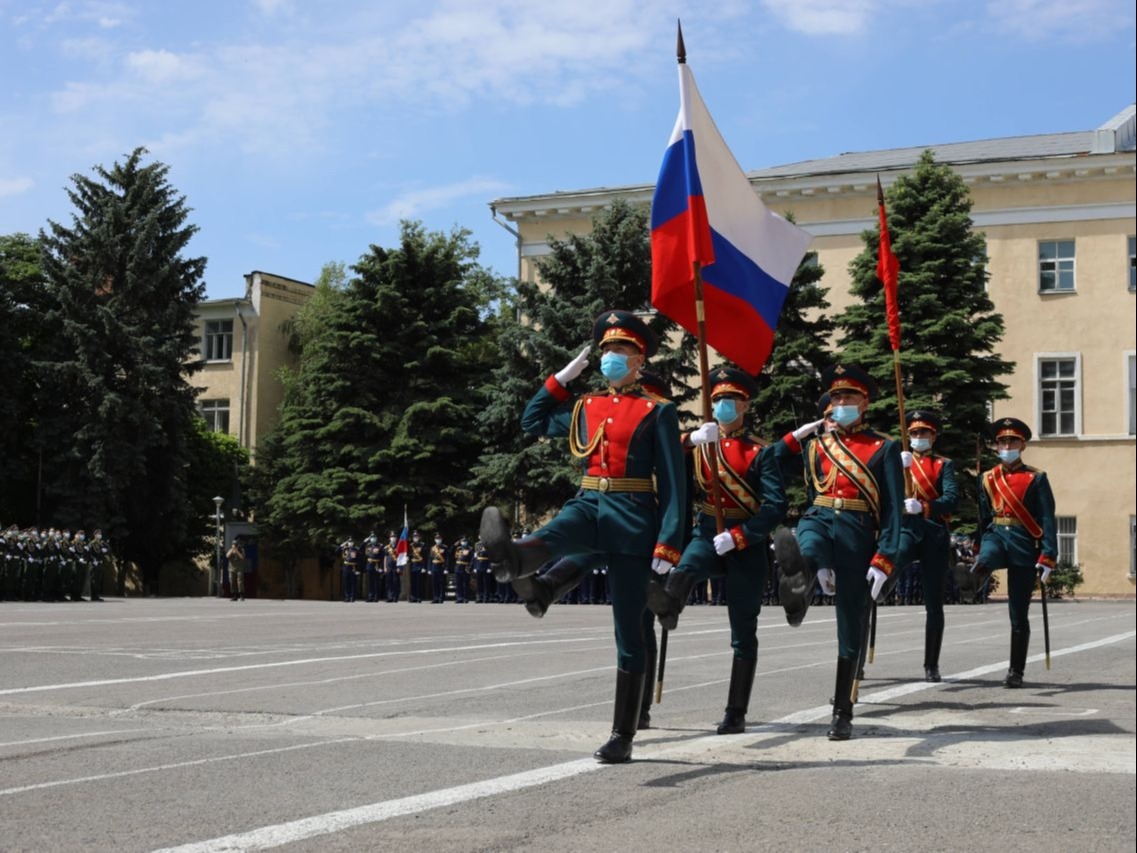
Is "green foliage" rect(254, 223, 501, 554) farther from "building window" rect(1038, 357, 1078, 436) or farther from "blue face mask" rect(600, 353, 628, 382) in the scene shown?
"blue face mask" rect(600, 353, 628, 382)

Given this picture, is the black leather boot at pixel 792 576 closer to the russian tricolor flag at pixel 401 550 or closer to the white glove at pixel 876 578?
the white glove at pixel 876 578

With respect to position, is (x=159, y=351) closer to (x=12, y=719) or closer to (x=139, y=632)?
(x=139, y=632)

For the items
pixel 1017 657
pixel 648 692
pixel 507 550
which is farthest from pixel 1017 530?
pixel 507 550

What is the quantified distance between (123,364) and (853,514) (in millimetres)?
44599

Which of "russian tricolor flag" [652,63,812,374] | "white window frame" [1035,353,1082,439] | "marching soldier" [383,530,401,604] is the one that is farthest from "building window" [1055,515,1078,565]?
"russian tricolor flag" [652,63,812,374]

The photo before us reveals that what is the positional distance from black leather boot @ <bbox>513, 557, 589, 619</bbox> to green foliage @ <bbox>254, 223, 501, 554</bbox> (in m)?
40.2

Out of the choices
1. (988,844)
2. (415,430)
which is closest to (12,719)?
(988,844)

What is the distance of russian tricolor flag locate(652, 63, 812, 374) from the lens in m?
9.59

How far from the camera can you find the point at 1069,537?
163 ft

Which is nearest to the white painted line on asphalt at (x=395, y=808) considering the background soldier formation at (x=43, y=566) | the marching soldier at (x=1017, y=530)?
the marching soldier at (x=1017, y=530)

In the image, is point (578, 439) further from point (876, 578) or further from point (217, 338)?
point (217, 338)

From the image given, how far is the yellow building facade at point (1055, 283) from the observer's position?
49594mm

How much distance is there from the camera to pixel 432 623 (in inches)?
972

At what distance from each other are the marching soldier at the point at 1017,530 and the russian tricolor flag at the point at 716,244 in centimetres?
324
